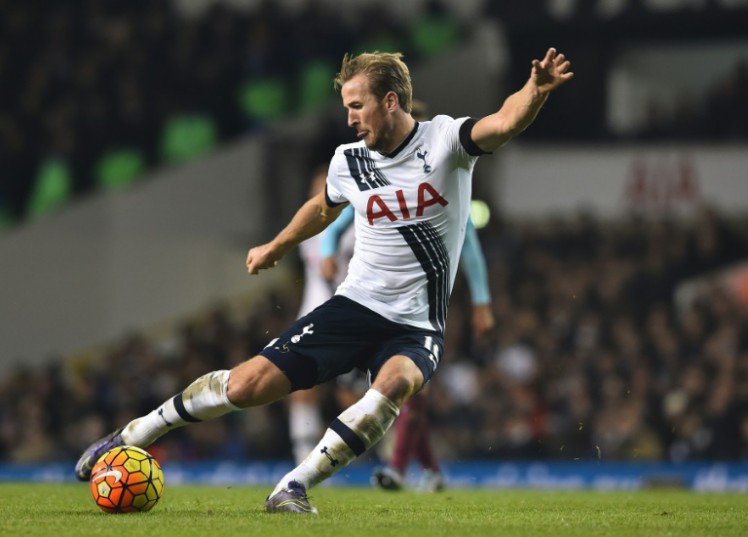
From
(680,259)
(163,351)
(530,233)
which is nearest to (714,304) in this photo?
(680,259)

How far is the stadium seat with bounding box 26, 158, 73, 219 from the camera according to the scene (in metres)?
20.2

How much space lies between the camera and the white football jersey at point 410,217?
24.1ft

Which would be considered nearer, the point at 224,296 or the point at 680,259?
the point at 680,259

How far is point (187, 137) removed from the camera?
2134cm

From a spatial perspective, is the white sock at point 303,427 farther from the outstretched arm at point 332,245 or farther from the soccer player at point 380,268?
the soccer player at point 380,268

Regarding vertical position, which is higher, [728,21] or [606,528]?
[728,21]

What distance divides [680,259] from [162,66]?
871cm

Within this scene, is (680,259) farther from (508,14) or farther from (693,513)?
(693,513)

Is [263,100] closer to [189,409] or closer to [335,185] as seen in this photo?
[335,185]

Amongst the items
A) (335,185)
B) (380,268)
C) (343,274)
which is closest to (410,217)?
(380,268)

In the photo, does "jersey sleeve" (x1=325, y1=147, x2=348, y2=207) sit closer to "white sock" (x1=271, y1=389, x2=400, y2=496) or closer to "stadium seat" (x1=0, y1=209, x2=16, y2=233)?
"white sock" (x1=271, y1=389, x2=400, y2=496)

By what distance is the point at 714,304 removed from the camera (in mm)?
16562

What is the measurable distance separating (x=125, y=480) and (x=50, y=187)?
13540 mm

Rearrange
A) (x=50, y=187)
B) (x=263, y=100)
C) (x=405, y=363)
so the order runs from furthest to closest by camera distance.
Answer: (x=263, y=100)
(x=50, y=187)
(x=405, y=363)
